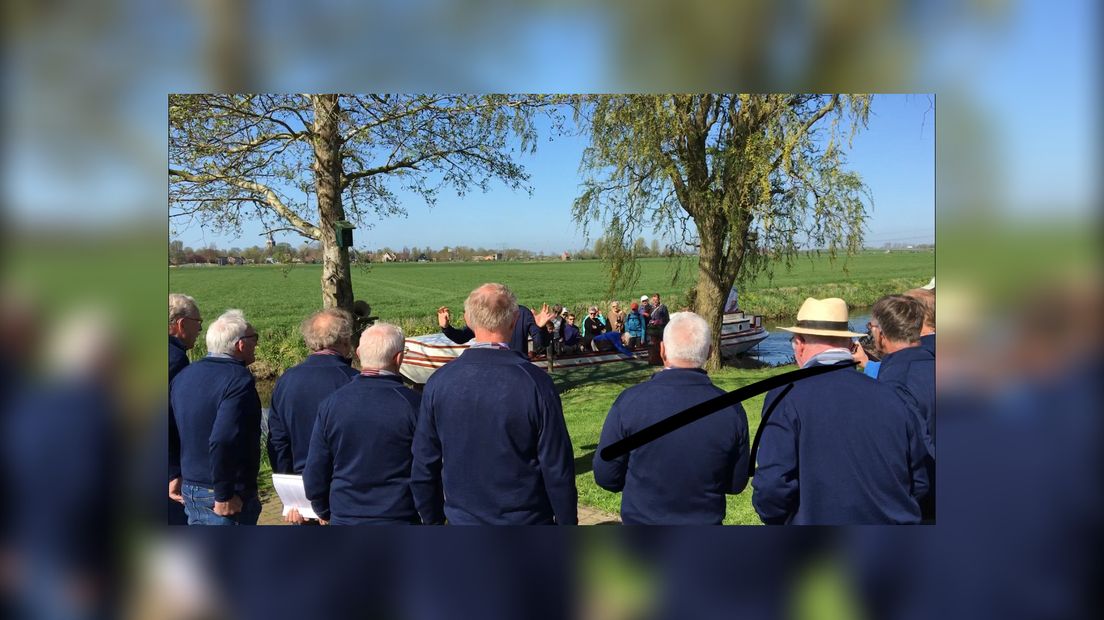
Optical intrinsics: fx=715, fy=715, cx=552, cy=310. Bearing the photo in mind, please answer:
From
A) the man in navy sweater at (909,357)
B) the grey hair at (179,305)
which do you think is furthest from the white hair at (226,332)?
the man in navy sweater at (909,357)

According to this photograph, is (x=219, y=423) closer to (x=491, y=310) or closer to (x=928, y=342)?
(x=491, y=310)

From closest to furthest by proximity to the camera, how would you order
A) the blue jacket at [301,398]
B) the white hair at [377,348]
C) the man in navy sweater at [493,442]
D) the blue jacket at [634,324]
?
the man in navy sweater at [493,442], the white hair at [377,348], the blue jacket at [301,398], the blue jacket at [634,324]

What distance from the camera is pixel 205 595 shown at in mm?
3123

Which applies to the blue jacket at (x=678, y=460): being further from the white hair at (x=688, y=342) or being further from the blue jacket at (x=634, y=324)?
the blue jacket at (x=634, y=324)

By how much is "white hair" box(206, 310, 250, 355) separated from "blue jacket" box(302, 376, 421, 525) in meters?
0.50

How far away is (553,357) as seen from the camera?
2.94 meters

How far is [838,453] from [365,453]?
1768 mm

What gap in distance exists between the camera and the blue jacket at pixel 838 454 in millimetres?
2623

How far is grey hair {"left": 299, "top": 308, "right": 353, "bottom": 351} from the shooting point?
2.90 m

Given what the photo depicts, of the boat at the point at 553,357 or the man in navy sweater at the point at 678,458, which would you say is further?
the boat at the point at 553,357
